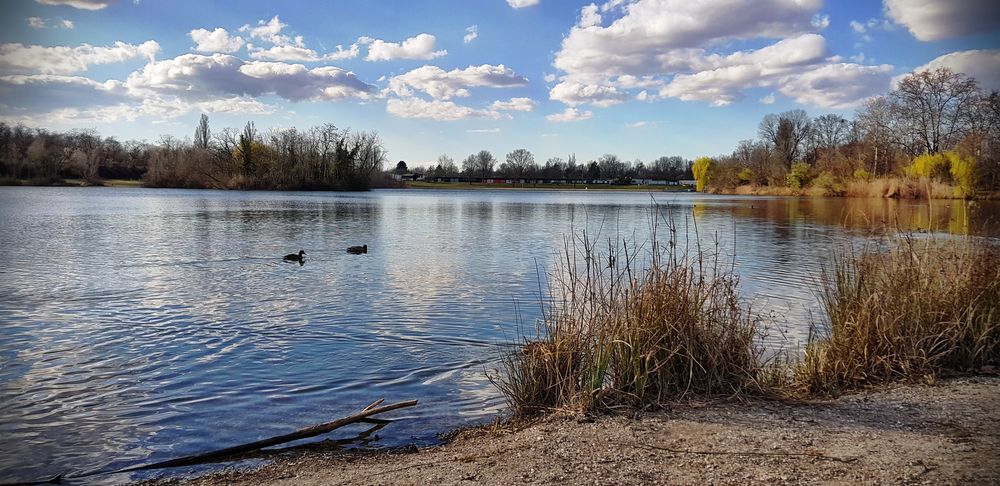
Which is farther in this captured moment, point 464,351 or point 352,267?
point 352,267

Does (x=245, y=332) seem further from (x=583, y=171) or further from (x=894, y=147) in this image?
(x=583, y=171)

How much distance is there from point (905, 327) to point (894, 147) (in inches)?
2335

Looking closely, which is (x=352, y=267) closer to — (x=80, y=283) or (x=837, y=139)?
(x=80, y=283)

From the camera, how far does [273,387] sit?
8.19m

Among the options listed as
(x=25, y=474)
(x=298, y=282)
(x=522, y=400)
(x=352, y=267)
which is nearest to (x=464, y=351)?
(x=522, y=400)

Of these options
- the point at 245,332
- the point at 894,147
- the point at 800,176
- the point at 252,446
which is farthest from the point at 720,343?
the point at 800,176

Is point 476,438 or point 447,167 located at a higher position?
point 447,167

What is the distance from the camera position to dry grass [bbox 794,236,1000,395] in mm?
7230

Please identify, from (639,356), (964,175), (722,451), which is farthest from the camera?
(964,175)

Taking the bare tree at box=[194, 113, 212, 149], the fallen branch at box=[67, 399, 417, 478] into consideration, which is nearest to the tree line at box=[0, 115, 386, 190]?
the bare tree at box=[194, 113, 212, 149]

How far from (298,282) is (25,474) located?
34.8 feet

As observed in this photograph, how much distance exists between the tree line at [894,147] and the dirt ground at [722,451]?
8.28 metres

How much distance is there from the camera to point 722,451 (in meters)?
5.10

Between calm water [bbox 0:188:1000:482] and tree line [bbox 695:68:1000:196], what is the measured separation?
15.7 ft
